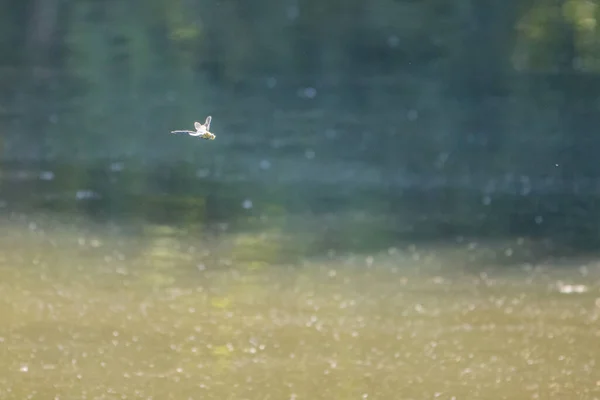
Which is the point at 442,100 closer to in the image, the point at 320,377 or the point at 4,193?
the point at 4,193

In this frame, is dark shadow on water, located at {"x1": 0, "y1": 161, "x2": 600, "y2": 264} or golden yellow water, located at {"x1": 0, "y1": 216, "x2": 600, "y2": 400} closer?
golden yellow water, located at {"x1": 0, "y1": 216, "x2": 600, "y2": 400}

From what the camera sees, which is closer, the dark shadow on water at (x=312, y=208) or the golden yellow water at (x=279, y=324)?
the golden yellow water at (x=279, y=324)

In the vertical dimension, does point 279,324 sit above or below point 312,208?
below

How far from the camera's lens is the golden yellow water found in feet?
17.6

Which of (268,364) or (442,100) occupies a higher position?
(442,100)

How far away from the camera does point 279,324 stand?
625cm

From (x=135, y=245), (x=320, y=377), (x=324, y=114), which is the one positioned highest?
(x=324, y=114)

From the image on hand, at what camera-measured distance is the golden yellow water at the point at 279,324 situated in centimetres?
538

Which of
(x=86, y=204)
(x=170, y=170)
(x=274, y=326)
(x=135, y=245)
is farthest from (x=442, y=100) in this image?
(x=274, y=326)

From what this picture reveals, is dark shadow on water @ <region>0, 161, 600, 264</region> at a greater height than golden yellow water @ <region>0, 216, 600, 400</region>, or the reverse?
dark shadow on water @ <region>0, 161, 600, 264</region>

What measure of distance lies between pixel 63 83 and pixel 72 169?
15.3 ft

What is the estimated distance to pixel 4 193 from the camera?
32.1 ft

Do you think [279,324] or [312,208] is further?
[312,208]

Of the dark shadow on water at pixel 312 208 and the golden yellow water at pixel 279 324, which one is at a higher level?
the dark shadow on water at pixel 312 208
